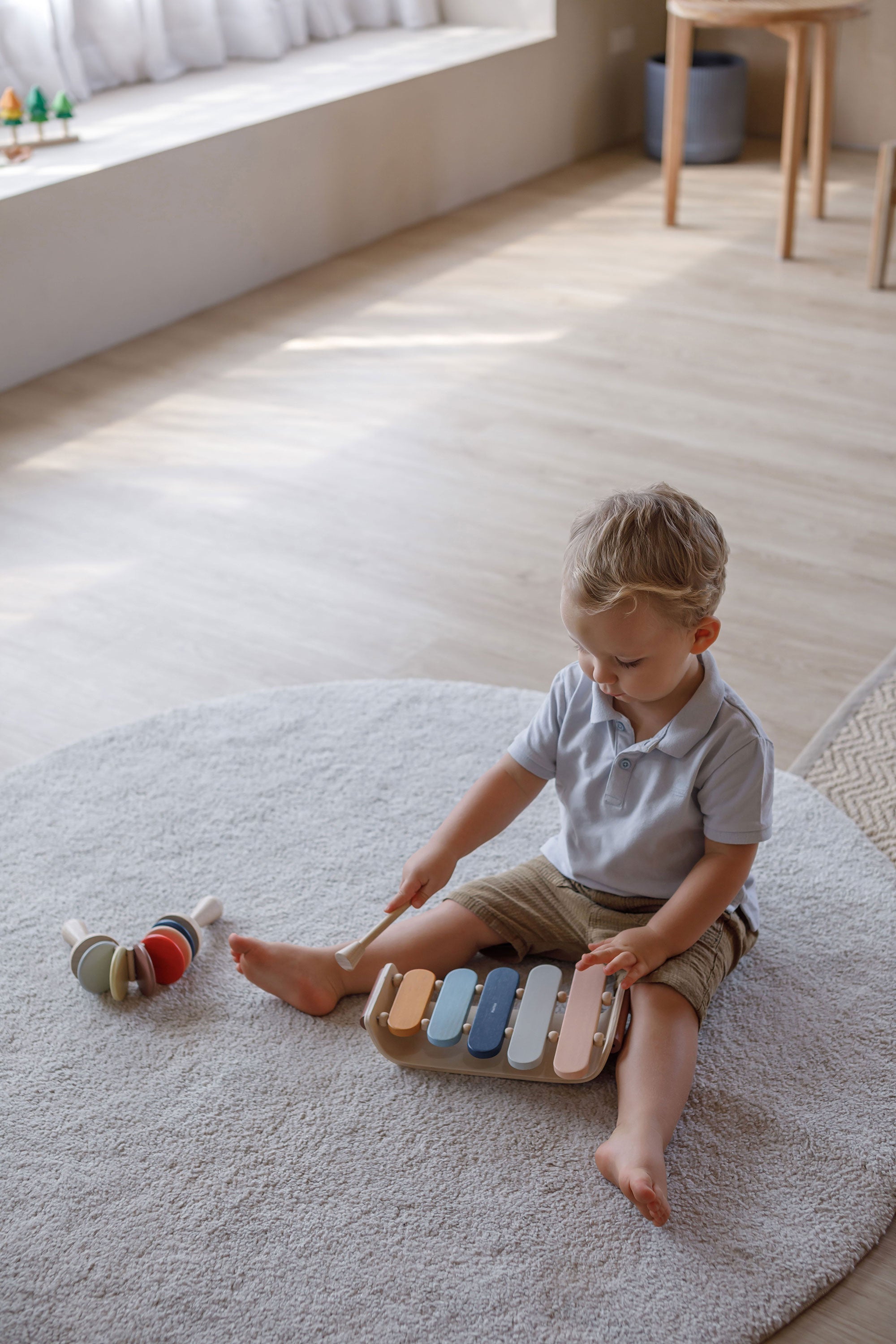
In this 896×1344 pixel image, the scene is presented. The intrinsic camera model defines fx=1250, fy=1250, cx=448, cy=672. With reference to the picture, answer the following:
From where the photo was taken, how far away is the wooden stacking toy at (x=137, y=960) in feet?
3.73

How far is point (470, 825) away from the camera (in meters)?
1.11

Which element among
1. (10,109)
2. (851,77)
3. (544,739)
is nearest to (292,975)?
(544,739)

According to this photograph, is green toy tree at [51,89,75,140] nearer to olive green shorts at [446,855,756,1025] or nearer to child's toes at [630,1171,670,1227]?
olive green shorts at [446,855,756,1025]

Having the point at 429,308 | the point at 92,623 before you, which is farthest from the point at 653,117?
the point at 92,623

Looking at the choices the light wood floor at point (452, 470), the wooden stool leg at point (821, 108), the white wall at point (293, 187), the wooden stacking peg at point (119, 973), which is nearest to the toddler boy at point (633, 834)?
the wooden stacking peg at point (119, 973)

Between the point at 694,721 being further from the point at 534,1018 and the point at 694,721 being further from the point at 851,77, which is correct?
the point at 851,77

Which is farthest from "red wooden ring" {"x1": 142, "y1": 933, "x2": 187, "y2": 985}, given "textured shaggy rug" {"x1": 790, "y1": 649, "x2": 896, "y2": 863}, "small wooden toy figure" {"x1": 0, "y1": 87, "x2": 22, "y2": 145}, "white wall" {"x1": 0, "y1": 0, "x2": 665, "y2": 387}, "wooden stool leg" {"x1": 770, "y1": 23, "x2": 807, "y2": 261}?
"wooden stool leg" {"x1": 770, "y1": 23, "x2": 807, "y2": 261}

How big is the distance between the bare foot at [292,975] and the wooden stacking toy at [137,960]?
58 millimetres

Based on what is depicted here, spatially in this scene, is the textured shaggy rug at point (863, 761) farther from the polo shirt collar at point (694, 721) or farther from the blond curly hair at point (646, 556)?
the blond curly hair at point (646, 556)

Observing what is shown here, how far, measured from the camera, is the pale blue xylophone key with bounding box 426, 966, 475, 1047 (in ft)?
3.46

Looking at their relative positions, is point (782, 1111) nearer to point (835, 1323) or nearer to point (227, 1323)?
point (835, 1323)

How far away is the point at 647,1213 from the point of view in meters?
0.93

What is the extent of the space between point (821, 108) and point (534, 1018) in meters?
2.59

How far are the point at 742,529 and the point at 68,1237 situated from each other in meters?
1.36
